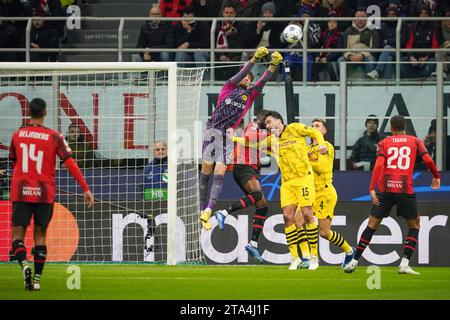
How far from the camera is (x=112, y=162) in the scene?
58.2 feet

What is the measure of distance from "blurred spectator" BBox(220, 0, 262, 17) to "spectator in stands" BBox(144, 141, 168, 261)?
16.4 ft

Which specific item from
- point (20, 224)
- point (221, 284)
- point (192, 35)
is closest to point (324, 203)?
point (221, 284)

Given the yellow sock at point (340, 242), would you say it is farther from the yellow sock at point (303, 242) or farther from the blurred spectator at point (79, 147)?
the blurred spectator at point (79, 147)

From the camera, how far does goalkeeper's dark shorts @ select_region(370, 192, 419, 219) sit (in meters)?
14.5

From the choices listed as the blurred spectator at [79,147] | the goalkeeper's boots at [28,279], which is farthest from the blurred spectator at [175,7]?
the goalkeeper's boots at [28,279]

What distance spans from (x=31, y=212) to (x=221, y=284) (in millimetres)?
2221

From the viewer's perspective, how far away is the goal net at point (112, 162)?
681 inches

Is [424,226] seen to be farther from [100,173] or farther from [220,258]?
[100,173]

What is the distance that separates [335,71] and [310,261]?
173 inches

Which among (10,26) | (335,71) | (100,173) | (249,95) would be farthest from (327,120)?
(10,26)

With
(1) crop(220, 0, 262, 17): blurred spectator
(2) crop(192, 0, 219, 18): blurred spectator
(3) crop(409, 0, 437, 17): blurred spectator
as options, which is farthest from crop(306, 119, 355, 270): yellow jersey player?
(2) crop(192, 0, 219, 18): blurred spectator

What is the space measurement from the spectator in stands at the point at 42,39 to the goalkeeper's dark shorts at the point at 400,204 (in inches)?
333

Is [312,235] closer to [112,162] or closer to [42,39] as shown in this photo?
[112,162]

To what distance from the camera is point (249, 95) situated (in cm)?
1648
